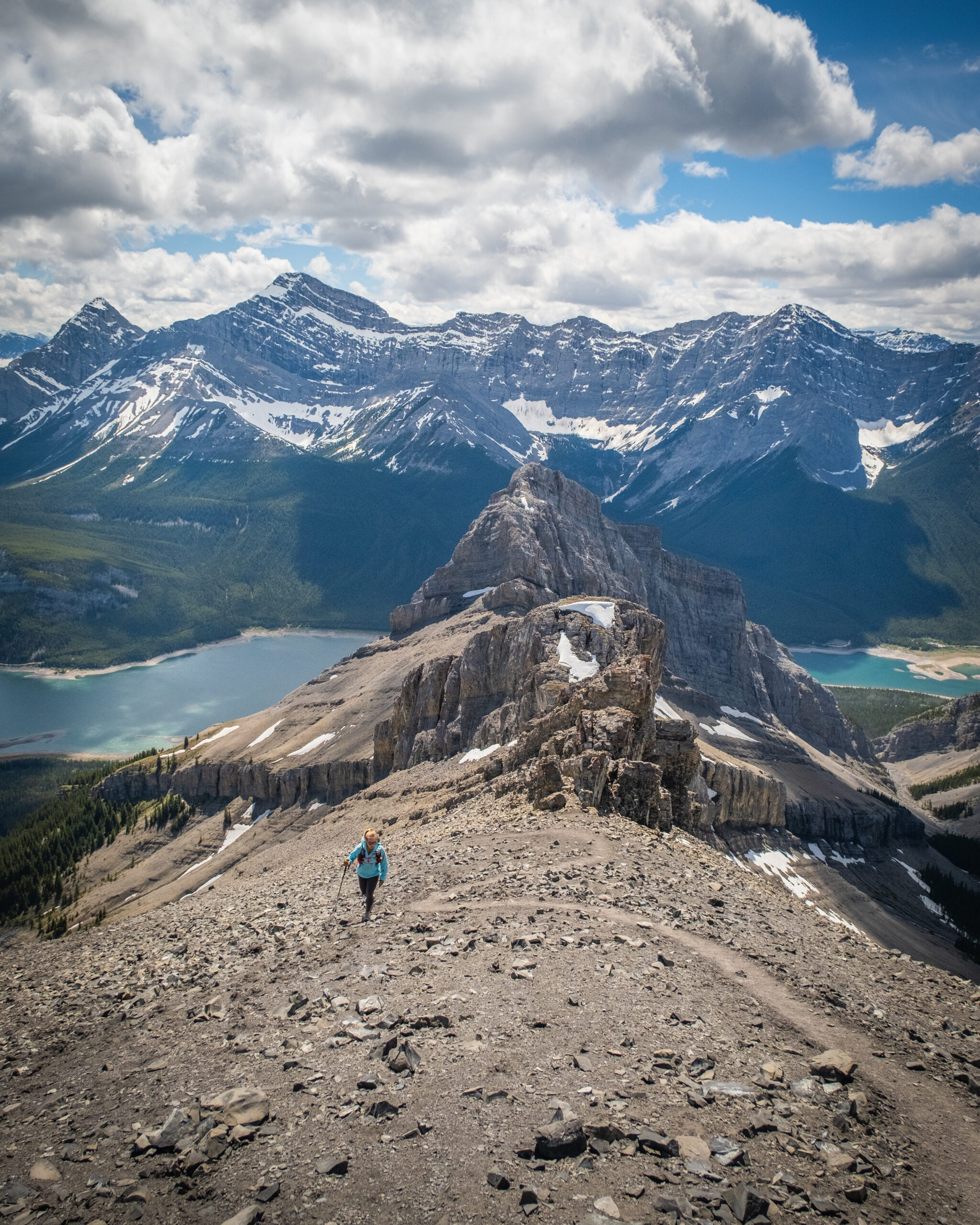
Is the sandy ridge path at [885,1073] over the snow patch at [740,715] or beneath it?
over

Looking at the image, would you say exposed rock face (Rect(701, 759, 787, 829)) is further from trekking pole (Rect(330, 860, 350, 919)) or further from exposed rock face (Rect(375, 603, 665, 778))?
trekking pole (Rect(330, 860, 350, 919))

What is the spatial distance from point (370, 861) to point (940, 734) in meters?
153

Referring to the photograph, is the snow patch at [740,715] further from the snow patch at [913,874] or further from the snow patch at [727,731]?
the snow patch at [913,874]

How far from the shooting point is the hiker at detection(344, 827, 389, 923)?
63.7 ft

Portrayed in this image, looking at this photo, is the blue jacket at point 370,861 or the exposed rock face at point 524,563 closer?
the blue jacket at point 370,861

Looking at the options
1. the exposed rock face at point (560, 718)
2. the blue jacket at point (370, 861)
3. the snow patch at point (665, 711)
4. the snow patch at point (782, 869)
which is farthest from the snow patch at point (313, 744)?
the blue jacket at point (370, 861)

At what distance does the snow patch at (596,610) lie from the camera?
5706 cm

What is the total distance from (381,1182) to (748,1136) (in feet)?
15.9

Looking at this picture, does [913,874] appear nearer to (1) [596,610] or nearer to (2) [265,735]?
(1) [596,610]

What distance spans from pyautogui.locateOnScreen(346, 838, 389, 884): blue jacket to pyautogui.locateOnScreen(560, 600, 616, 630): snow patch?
36.1 m

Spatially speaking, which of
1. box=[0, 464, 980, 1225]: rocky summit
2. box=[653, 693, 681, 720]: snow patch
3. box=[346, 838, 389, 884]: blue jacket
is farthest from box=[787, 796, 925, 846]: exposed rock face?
box=[346, 838, 389, 884]: blue jacket

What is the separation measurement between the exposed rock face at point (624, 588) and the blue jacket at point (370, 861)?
6553cm

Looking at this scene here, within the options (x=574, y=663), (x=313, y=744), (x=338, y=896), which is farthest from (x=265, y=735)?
(x=338, y=896)

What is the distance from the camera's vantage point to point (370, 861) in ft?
64.5
